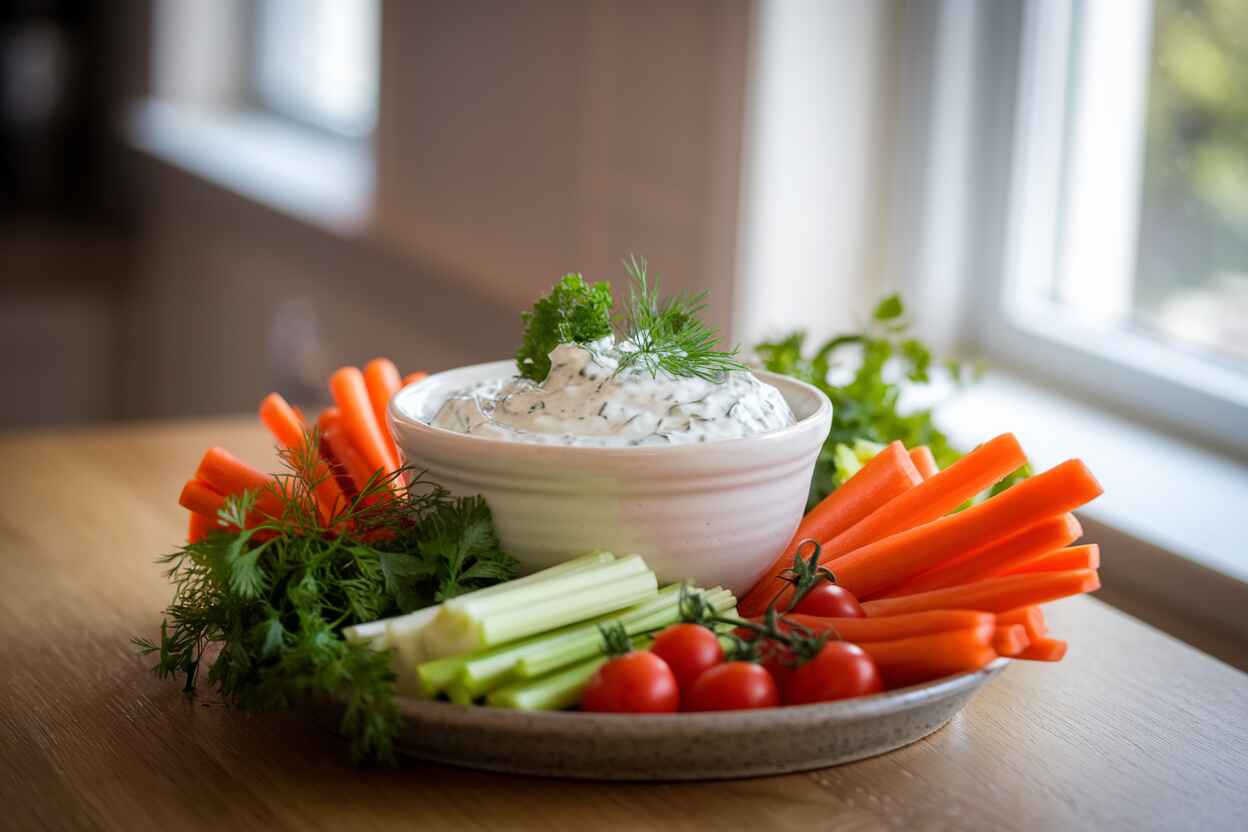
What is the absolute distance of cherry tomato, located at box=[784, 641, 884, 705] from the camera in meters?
0.84

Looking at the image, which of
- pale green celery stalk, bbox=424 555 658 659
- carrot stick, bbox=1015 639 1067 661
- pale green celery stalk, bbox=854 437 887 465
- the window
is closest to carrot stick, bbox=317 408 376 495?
pale green celery stalk, bbox=424 555 658 659

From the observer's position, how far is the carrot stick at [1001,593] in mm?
897

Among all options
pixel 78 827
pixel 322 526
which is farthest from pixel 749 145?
pixel 78 827

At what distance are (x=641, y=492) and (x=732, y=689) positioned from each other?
16 centimetres

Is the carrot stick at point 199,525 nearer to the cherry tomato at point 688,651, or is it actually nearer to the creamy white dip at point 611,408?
the creamy white dip at point 611,408

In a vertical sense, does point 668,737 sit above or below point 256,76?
below

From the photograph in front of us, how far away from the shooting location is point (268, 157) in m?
3.72

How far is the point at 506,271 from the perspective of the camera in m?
2.54

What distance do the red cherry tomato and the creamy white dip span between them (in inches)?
4.5

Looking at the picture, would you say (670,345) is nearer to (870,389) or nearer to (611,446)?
(611,446)

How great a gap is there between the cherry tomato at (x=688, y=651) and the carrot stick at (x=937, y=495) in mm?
185

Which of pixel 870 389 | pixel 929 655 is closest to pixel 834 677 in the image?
pixel 929 655

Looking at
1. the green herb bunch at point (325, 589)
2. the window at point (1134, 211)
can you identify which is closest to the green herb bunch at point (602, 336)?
the green herb bunch at point (325, 589)

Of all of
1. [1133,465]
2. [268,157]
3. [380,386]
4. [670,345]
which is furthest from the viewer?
[268,157]
